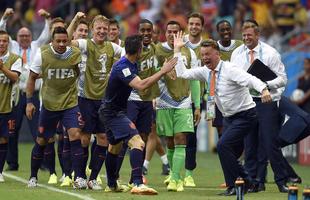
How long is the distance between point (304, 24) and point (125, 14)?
7102mm

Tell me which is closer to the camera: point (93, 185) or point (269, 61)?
point (93, 185)

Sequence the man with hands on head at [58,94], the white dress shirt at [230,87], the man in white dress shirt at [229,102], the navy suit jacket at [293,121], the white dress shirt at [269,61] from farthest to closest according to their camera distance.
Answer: the navy suit jacket at [293,121] → the man with hands on head at [58,94] → the white dress shirt at [269,61] → the man in white dress shirt at [229,102] → the white dress shirt at [230,87]

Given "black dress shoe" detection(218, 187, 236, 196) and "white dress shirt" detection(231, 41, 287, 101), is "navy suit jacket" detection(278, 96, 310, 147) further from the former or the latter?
"black dress shoe" detection(218, 187, 236, 196)

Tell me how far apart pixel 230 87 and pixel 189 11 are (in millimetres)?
16473

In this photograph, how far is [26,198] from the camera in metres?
16.1

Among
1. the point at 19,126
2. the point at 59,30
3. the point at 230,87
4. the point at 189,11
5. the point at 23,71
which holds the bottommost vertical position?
the point at 19,126

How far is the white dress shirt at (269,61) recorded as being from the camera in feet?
58.5

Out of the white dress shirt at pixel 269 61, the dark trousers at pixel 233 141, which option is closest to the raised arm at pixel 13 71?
the white dress shirt at pixel 269 61

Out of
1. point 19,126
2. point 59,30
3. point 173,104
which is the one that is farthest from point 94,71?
point 19,126

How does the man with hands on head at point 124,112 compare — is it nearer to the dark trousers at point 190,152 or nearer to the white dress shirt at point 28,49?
the dark trousers at point 190,152

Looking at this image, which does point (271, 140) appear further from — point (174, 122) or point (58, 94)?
point (58, 94)

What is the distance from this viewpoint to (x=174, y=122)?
733 inches

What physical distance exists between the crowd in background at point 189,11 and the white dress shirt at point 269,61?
1077 centimetres

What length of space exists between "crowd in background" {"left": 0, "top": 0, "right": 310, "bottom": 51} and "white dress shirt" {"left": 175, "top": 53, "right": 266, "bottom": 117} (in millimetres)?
12044
